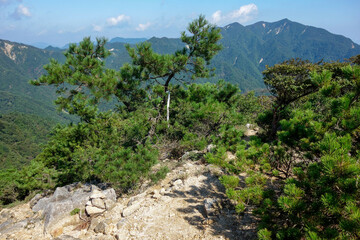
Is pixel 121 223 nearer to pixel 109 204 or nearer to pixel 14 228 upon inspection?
pixel 109 204

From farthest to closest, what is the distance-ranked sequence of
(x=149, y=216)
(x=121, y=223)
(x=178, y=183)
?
(x=178, y=183)
(x=149, y=216)
(x=121, y=223)

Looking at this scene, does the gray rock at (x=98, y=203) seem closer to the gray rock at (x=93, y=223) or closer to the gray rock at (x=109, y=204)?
the gray rock at (x=109, y=204)

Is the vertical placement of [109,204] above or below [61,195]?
above

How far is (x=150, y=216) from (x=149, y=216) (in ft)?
0.07

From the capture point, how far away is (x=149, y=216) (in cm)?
414

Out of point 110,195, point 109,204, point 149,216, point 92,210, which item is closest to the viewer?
point 149,216

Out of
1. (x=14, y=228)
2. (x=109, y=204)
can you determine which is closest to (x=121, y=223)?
(x=109, y=204)

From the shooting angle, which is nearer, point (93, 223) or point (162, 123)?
point (93, 223)

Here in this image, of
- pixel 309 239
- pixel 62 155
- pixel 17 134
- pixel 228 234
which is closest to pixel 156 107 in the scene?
pixel 62 155

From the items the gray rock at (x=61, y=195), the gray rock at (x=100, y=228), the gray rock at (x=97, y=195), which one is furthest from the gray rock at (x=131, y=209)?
the gray rock at (x=61, y=195)

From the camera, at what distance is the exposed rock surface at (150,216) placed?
3.62m

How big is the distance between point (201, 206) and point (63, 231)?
3235 millimetres

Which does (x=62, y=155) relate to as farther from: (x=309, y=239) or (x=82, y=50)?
(x=309, y=239)

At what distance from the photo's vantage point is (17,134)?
9212 cm
